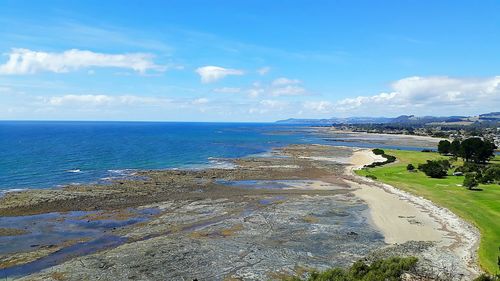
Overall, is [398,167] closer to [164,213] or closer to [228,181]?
[228,181]

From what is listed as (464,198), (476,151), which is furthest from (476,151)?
(464,198)

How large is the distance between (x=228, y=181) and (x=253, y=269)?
3995cm

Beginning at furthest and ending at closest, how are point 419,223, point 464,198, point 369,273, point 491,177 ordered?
point 491,177 → point 464,198 → point 419,223 → point 369,273

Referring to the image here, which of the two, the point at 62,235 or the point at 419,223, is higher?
the point at 419,223

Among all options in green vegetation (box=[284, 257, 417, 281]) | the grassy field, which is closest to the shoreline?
the grassy field

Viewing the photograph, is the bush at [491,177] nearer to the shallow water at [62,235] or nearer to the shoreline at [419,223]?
the shoreline at [419,223]

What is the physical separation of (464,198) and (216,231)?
105ft

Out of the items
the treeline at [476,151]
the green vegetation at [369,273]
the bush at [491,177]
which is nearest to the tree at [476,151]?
the treeline at [476,151]

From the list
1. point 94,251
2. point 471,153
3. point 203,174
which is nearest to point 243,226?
point 94,251

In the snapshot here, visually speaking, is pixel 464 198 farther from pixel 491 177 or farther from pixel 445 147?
pixel 445 147

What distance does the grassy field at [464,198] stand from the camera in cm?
3172

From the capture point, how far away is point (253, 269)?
28297mm

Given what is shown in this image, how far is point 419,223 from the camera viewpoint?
1591 inches

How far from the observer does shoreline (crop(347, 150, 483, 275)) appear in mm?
32875
